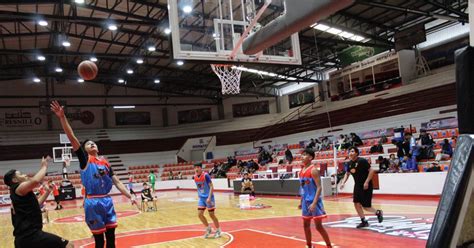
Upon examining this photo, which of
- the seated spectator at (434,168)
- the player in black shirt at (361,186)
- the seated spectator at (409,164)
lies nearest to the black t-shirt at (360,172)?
the player in black shirt at (361,186)

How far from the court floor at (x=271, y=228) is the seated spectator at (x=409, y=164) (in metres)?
1.07

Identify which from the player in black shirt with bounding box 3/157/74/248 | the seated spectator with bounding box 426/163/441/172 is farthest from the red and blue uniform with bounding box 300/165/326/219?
the seated spectator with bounding box 426/163/441/172

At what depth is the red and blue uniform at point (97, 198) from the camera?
4.43m

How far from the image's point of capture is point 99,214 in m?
4.46

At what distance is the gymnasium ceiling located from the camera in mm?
17141

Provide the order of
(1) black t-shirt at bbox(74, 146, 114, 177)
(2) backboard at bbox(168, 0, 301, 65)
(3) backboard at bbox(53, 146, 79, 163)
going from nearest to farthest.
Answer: (1) black t-shirt at bbox(74, 146, 114, 177)
(2) backboard at bbox(168, 0, 301, 65)
(3) backboard at bbox(53, 146, 79, 163)

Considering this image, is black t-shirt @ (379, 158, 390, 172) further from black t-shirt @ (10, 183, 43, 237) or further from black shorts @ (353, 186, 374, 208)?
black t-shirt @ (10, 183, 43, 237)

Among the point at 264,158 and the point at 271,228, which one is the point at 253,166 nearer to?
the point at 264,158

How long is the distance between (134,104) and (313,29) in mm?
19932

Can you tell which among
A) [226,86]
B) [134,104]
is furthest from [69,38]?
[226,86]

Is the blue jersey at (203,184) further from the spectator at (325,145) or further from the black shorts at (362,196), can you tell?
the spectator at (325,145)

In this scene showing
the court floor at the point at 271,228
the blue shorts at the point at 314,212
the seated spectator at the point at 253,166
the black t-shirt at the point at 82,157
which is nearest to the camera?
the black t-shirt at the point at 82,157

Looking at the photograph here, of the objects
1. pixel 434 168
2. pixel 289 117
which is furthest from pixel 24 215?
pixel 289 117

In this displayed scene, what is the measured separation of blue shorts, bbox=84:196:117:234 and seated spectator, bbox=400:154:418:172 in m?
11.2
